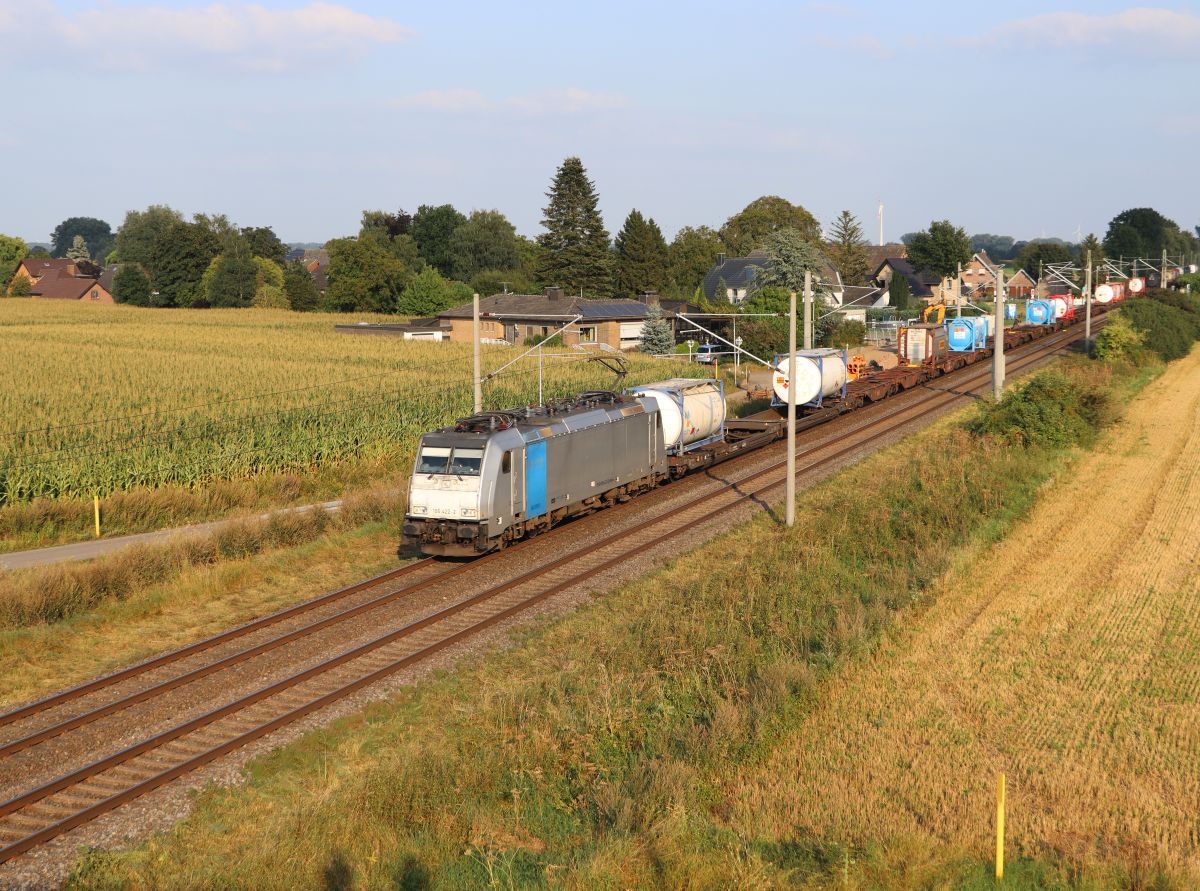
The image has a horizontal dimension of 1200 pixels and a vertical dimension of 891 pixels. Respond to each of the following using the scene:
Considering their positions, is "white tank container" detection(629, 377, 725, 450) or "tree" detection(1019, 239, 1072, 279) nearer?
"white tank container" detection(629, 377, 725, 450)

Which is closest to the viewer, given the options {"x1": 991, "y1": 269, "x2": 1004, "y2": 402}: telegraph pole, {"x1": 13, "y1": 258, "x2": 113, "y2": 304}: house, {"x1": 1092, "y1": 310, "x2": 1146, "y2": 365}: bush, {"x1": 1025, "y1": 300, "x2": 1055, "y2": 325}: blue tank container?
{"x1": 991, "y1": 269, "x2": 1004, "y2": 402}: telegraph pole

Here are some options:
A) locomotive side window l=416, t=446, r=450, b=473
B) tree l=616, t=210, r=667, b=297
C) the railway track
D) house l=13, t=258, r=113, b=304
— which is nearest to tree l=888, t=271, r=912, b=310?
tree l=616, t=210, r=667, b=297

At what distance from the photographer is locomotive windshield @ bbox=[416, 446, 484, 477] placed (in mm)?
25188

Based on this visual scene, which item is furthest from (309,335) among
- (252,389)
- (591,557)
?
(591,557)

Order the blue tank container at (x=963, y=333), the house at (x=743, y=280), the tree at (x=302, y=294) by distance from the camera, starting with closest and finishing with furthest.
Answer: the blue tank container at (x=963, y=333) → the house at (x=743, y=280) → the tree at (x=302, y=294)

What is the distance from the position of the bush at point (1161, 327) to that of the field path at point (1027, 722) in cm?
4455

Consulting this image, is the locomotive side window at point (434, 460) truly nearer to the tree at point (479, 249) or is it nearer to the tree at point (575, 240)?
the tree at point (575, 240)

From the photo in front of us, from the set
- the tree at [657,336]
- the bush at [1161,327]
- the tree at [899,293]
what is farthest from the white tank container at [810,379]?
the tree at [899,293]

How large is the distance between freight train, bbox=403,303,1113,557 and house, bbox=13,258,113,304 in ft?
415

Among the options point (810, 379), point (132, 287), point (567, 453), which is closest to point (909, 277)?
point (132, 287)

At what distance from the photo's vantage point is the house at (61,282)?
146875 millimetres

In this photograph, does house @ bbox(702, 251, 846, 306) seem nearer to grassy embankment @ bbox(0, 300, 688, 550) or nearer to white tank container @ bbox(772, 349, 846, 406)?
grassy embankment @ bbox(0, 300, 688, 550)

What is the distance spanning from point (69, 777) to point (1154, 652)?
1789cm

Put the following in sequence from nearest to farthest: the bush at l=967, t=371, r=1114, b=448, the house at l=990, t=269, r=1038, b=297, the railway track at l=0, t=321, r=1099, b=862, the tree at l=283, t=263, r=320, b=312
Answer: the railway track at l=0, t=321, r=1099, b=862 < the bush at l=967, t=371, r=1114, b=448 < the tree at l=283, t=263, r=320, b=312 < the house at l=990, t=269, r=1038, b=297
